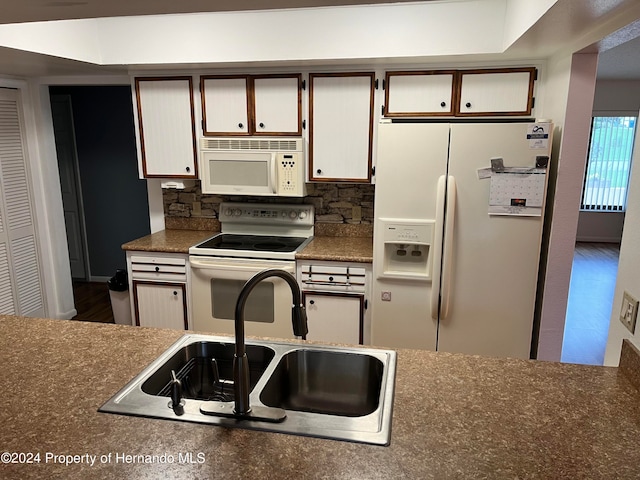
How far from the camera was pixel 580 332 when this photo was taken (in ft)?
12.9

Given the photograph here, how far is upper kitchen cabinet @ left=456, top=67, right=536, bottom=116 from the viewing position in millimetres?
2807

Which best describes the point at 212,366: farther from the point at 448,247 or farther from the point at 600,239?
the point at 600,239

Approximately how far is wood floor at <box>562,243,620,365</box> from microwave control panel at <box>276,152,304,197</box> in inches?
89.8

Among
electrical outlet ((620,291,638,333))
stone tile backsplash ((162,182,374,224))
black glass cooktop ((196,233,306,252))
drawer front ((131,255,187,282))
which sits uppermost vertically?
stone tile backsplash ((162,182,374,224))

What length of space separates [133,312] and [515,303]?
2625 mm

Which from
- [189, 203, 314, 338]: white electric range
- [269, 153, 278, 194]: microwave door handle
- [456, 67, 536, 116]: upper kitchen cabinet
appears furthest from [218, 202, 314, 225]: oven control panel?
[456, 67, 536, 116]: upper kitchen cabinet

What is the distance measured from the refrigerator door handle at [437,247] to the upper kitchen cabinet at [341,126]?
641mm

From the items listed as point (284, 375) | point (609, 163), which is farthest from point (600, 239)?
point (284, 375)

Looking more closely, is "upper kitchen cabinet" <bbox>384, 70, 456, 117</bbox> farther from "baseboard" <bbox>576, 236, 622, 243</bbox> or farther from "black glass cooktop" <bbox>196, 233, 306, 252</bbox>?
"baseboard" <bbox>576, 236, 622, 243</bbox>

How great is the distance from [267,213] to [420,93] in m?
1.42

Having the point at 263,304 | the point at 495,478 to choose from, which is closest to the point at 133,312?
the point at 263,304

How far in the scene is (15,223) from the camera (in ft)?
12.0

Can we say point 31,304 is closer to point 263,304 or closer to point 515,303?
point 263,304

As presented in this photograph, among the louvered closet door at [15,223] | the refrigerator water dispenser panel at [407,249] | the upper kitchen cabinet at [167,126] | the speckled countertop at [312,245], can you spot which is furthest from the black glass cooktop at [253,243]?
the louvered closet door at [15,223]
